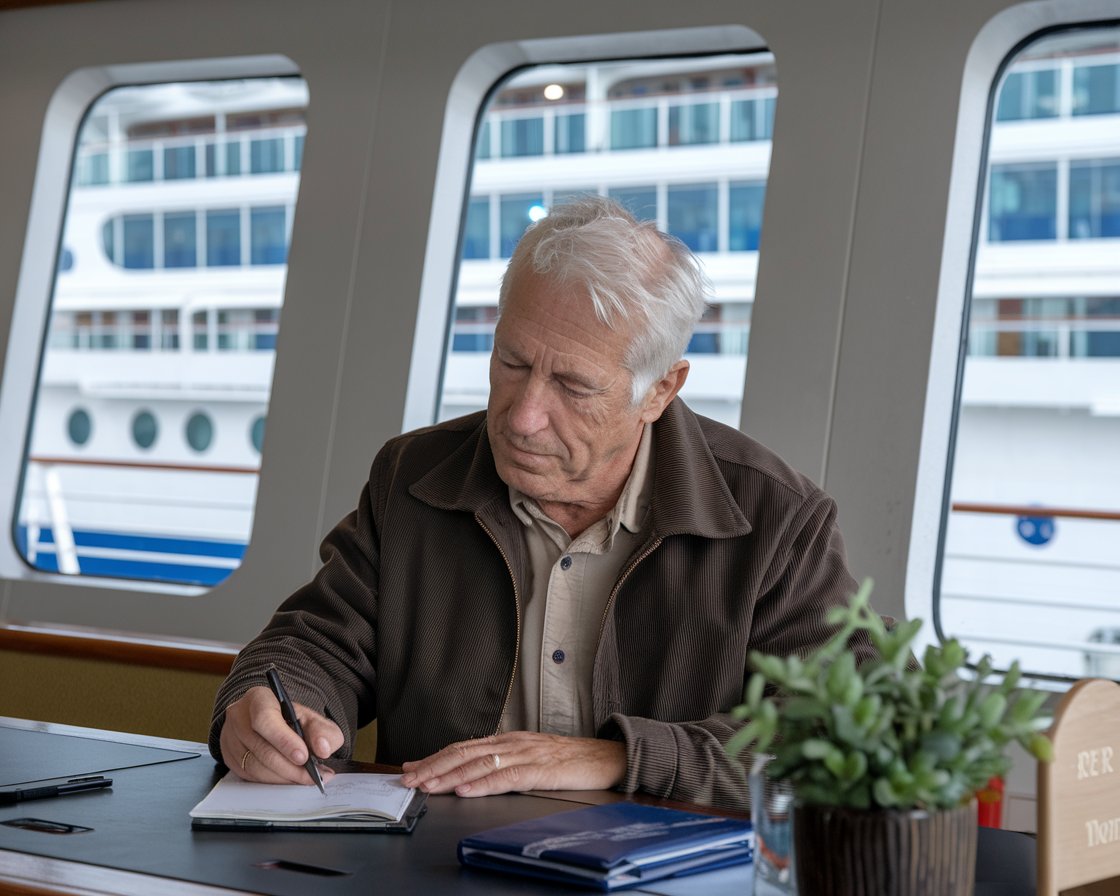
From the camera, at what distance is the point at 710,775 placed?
1.62 metres

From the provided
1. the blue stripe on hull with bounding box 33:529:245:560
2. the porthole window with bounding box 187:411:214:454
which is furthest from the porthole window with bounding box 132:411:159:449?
the blue stripe on hull with bounding box 33:529:245:560

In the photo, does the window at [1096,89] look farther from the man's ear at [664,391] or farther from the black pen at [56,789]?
the black pen at [56,789]

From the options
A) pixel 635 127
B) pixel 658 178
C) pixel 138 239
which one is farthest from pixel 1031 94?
pixel 138 239

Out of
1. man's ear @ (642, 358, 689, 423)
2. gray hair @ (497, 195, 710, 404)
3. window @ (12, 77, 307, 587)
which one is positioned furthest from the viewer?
window @ (12, 77, 307, 587)

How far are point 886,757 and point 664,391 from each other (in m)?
1.15

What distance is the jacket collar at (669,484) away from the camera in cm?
190

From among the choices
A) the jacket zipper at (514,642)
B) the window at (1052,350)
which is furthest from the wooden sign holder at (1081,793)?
the window at (1052,350)

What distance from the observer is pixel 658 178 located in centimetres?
891

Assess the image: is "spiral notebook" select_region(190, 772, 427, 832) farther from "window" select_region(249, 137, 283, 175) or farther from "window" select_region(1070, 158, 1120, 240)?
"window" select_region(1070, 158, 1120, 240)

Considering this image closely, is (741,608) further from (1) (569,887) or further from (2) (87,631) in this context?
(2) (87,631)

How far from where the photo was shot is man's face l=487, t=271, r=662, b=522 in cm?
186

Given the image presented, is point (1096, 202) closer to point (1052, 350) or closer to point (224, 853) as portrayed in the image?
point (1052, 350)

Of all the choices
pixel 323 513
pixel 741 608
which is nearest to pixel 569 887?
pixel 741 608

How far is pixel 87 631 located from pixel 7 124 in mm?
1845
